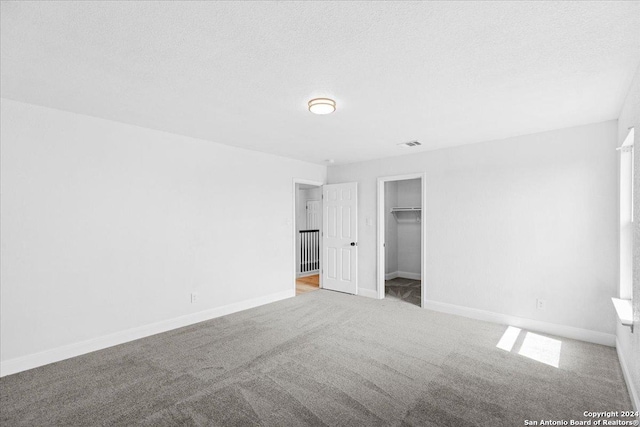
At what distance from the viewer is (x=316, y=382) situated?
262 cm

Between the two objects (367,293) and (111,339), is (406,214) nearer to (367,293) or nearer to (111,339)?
(367,293)

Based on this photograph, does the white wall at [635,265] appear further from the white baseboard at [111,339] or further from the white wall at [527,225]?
the white baseboard at [111,339]

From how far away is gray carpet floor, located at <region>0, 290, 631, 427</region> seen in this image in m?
2.19

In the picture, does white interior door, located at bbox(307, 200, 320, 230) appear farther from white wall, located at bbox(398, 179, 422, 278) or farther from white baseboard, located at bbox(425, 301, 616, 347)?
white baseboard, located at bbox(425, 301, 616, 347)

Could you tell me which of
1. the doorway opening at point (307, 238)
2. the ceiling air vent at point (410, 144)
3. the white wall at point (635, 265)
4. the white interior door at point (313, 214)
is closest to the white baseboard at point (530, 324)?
the white wall at point (635, 265)

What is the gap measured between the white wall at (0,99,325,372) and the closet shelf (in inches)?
136

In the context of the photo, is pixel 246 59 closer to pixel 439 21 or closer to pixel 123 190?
pixel 439 21

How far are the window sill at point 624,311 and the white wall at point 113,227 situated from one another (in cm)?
421

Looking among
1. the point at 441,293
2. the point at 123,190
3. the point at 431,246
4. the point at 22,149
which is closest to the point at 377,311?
the point at 441,293

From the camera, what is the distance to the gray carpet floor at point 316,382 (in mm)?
2189

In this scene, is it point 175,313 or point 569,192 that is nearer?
point 569,192

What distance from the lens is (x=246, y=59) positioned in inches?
81.6

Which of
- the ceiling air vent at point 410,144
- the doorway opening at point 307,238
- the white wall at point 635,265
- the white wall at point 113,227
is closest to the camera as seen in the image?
the white wall at point 635,265

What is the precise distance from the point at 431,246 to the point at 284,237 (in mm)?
2416
